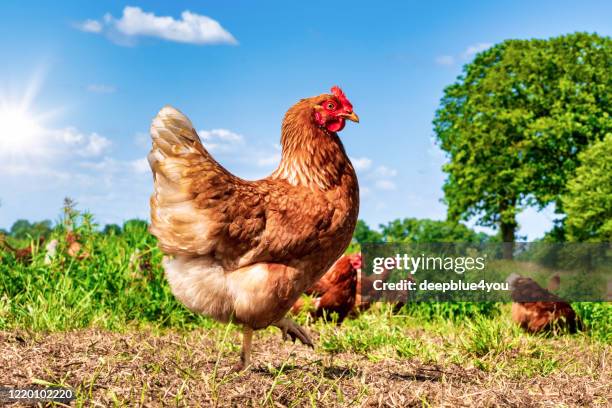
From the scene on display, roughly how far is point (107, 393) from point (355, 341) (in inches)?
112

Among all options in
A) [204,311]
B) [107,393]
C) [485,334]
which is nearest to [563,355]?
[485,334]

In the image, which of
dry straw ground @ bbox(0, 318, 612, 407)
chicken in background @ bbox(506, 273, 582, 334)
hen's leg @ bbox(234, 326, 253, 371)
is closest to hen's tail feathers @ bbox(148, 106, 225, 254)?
hen's leg @ bbox(234, 326, 253, 371)

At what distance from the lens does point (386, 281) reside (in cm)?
889

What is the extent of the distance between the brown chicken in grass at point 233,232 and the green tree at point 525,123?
2041cm

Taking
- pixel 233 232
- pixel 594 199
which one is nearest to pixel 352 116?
pixel 233 232

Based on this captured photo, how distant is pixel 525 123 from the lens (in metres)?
24.1

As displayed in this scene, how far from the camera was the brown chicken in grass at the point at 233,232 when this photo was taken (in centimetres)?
443

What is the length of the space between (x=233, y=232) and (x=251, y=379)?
101cm

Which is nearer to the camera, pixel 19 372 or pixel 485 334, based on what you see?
pixel 19 372

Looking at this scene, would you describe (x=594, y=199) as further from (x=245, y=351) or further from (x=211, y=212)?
(x=211, y=212)

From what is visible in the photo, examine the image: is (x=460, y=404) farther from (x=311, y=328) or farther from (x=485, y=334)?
(x=311, y=328)

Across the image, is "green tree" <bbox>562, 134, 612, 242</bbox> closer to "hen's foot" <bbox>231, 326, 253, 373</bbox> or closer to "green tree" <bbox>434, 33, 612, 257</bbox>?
"green tree" <bbox>434, 33, 612, 257</bbox>

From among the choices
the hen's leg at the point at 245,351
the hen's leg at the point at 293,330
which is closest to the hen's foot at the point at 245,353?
the hen's leg at the point at 245,351

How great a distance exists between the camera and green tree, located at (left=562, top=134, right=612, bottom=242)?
17.9m
